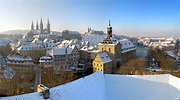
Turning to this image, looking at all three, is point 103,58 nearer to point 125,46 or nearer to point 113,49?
point 113,49

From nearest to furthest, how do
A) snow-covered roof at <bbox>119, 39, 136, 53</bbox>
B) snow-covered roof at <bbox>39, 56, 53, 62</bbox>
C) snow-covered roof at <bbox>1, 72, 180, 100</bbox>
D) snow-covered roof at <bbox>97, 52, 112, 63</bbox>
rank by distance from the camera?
snow-covered roof at <bbox>1, 72, 180, 100</bbox>
snow-covered roof at <bbox>97, 52, 112, 63</bbox>
snow-covered roof at <bbox>39, 56, 53, 62</bbox>
snow-covered roof at <bbox>119, 39, 136, 53</bbox>

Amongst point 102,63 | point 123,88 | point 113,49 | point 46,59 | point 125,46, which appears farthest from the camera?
point 125,46

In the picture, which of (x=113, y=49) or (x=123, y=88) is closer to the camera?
(x=123, y=88)

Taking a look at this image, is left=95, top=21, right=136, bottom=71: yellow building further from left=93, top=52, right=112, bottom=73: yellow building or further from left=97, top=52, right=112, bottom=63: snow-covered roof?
left=93, top=52, right=112, bottom=73: yellow building

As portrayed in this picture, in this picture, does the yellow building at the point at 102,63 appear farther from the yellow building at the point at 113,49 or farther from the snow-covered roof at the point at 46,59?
the snow-covered roof at the point at 46,59

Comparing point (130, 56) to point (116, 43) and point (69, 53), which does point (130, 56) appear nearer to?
point (116, 43)

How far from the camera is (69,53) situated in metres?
43.4

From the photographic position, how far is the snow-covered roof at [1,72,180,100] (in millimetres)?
15125

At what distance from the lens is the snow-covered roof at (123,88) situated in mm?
15125

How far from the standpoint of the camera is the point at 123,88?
56.6 feet

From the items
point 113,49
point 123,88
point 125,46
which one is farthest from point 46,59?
point 123,88

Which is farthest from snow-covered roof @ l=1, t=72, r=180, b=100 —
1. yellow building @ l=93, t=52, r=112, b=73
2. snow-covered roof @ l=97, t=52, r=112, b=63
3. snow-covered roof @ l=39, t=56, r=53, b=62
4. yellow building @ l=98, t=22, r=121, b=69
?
yellow building @ l=98, t=22, r=121, b=69

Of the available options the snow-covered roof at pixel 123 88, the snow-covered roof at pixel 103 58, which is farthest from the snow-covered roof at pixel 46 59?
the snow-covered roof at pixel 123 88

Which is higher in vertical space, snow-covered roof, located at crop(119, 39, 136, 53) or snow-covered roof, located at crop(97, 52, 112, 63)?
snow-covered roof, located at crop(119, 39, 136, 53)
